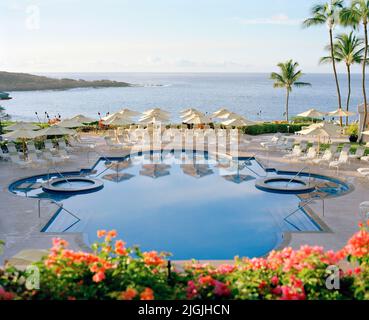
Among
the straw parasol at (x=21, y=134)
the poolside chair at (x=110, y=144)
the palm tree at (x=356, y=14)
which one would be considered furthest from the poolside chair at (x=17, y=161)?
the palm tree at (x=356, y=14)

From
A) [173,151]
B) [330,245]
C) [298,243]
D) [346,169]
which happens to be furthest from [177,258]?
[173,151]

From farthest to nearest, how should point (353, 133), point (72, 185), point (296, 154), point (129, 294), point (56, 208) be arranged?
point (353, 133) < point (296, 154) < point (72, 185) < point (56, 208) < point (129, 294)

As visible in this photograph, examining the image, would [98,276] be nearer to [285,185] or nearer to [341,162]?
[285,185]

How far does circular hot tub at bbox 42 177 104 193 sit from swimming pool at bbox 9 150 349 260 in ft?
0.71

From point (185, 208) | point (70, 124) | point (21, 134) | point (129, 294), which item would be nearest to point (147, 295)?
point (129, 294)

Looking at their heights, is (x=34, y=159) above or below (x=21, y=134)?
below

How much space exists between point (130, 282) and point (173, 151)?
1849 centimetres

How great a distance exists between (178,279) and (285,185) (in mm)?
11506

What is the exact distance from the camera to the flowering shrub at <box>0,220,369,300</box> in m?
5.13

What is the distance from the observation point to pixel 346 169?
60.6ft

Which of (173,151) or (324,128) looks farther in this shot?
(173,151)

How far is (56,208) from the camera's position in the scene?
13180 millimetres
